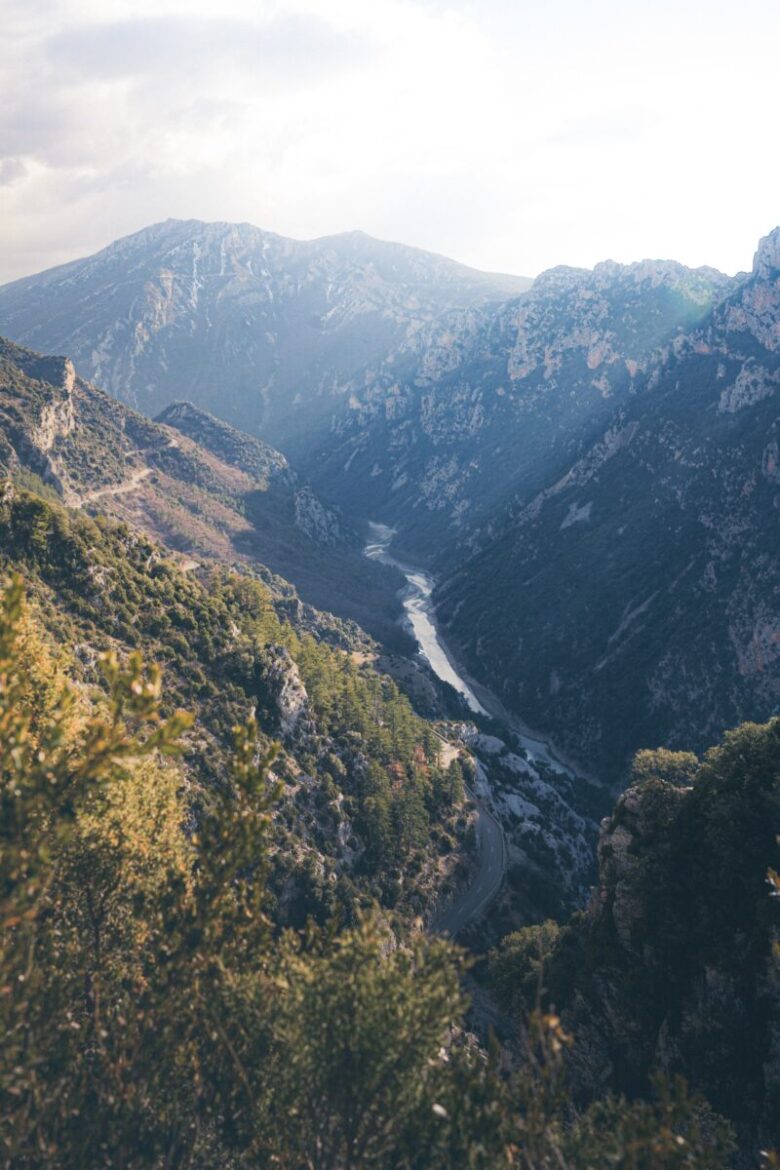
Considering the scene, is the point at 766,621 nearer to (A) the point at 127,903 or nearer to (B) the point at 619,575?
(B) the point at 619,575

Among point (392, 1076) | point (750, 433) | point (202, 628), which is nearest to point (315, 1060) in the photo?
point (392, 1076)

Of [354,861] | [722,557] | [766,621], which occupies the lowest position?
[354,861]

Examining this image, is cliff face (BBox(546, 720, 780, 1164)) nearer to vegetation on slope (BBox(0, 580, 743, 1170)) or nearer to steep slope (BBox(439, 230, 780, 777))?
vegetation on slope (BBox(0, 580, 743, 1170))

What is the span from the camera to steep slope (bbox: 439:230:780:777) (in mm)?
134375

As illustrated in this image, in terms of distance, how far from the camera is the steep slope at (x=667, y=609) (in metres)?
134

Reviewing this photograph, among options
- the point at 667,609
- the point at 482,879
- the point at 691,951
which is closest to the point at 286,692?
the point at 482,879

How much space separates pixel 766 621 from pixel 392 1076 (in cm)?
13847

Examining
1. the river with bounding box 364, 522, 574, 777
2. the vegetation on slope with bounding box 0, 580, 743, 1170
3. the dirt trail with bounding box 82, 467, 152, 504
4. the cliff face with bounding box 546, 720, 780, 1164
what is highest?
the dirt trail with bounding box 82, 467, 152, 504

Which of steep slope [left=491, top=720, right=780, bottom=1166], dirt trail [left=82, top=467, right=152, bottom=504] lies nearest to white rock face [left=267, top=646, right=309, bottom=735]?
steep slope [left=491, top=720, right=780, bottom=1166]

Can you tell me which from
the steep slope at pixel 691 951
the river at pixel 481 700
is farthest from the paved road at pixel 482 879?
the river at pixel 481 700

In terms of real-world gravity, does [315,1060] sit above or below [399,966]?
below

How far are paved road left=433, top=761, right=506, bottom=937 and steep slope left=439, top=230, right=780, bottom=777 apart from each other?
5334cm

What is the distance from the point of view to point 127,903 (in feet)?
72.3

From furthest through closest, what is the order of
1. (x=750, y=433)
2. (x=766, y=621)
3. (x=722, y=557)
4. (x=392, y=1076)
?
(x=750, y=433)
(x=722, y=557)
(x=766, y=621)
(x=392, y=1076)
